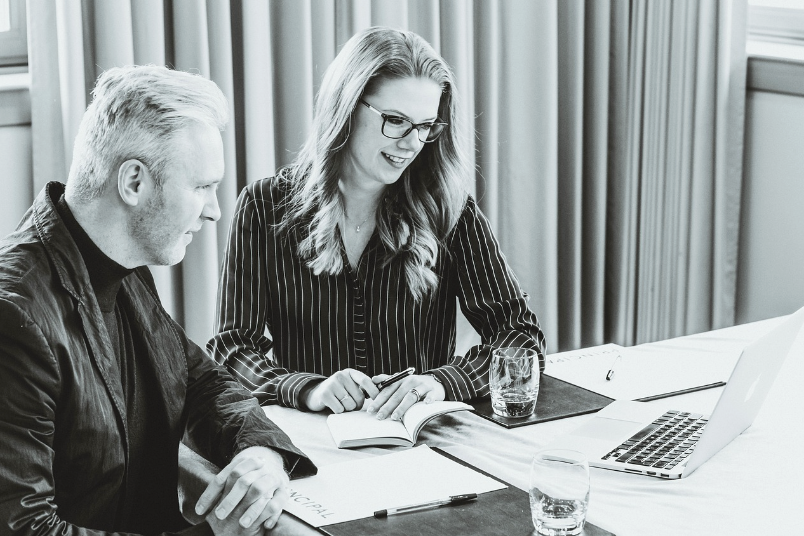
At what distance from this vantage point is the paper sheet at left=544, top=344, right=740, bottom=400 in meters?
1.77

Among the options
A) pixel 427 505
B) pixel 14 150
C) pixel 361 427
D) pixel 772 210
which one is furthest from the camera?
pixel 772 210

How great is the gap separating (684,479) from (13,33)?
211cm

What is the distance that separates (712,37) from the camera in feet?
10.5

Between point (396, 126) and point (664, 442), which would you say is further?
point (396, 126)

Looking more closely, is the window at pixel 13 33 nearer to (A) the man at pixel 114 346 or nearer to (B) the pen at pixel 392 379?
(A) the man at pixel 114 346

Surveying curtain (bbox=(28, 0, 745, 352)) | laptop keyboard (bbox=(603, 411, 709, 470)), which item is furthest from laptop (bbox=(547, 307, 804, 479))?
curtain (bbox=(28, 0, 745, 352))

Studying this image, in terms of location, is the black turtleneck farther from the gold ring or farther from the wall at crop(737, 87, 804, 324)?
the wall at crop(737, 87, 804, 324)

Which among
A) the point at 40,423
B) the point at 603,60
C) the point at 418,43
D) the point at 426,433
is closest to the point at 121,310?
the point at 40,423

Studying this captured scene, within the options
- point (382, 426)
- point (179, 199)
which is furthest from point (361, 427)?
point (179, 199)

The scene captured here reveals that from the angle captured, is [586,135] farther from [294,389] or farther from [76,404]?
[76,404]

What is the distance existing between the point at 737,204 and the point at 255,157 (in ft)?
5.38

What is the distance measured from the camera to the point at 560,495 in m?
1.19

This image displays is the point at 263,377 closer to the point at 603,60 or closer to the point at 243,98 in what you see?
the point at 243,98

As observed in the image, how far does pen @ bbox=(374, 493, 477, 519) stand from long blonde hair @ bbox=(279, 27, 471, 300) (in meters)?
0.85
